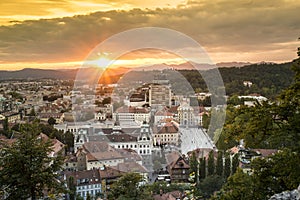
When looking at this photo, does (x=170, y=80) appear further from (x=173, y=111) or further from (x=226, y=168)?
A: (x=226, y=168)

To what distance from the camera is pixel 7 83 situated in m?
59.6

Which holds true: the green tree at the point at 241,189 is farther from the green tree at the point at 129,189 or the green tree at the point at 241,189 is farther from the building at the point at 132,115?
the building at the point at 132,115

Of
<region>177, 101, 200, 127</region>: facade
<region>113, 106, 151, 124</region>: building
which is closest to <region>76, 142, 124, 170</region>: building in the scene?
<region>113, 106, 151, 124</region>: building

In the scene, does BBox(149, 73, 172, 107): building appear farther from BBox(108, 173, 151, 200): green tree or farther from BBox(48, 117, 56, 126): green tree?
BBox(108, 173, 151, 200): green tree

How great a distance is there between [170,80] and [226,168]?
19191mm

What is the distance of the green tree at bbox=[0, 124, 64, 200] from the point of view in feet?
16.5

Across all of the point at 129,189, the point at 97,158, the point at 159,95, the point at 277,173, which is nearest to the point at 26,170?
the point at 277,173

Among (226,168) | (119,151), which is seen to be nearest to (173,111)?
(119,151)

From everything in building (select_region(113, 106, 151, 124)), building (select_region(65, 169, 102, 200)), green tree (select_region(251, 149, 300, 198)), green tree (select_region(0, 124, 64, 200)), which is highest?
green tree (select_region(251, 149, 300, 198))

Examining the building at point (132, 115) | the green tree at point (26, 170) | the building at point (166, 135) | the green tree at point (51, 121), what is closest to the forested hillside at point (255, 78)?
the building at point (132, 115)

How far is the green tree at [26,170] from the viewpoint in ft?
16.5

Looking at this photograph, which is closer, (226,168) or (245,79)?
(226,168)

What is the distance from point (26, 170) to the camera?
16.6 ft

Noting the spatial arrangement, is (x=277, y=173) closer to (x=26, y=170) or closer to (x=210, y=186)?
(x=26, y=170)
